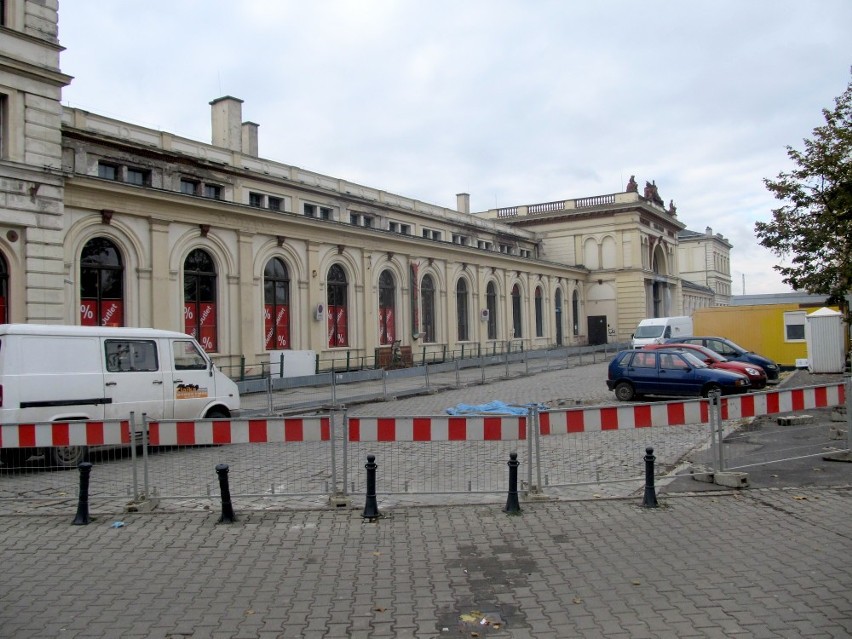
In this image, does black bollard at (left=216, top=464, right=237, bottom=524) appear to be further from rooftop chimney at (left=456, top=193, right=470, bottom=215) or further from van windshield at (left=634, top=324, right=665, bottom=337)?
rooftop chimney at (left=456, top=193, right=470, bottom=215)

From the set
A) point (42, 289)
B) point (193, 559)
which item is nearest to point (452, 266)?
point (42, 289)

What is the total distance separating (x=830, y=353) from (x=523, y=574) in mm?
23604

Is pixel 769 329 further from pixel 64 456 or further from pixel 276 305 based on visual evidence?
pixel 64 456

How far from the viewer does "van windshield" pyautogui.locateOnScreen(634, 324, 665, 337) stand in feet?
119

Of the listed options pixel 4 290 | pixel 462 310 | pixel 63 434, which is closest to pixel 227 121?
pixel 462 310

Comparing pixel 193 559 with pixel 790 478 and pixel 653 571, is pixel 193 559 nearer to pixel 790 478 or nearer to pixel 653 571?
pixel 653 571

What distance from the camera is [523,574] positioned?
5.98 meters

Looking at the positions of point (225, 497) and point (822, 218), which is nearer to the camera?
point (225, 497)

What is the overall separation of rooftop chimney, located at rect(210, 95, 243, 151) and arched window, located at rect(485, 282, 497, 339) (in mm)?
18427

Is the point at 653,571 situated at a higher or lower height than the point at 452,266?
lower

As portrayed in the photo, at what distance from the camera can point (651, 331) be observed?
120ft

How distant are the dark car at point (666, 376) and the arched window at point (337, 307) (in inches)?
634

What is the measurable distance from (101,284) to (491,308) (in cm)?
2771

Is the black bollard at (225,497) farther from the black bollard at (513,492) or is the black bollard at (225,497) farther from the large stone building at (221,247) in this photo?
the large stone building at (221,247)
